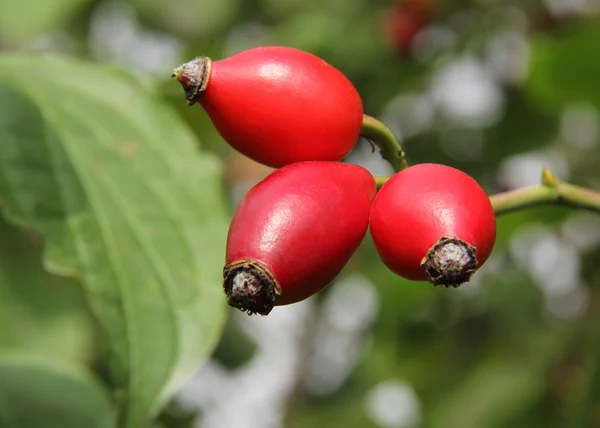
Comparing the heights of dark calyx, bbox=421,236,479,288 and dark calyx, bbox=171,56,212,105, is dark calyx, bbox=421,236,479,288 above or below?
below

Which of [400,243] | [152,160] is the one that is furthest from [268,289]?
[152,160]

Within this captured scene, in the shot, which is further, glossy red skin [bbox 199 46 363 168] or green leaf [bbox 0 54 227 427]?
green leaf [bbox 0 54 227 427]

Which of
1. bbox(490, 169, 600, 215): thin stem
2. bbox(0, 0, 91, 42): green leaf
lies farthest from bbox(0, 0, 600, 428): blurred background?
bbox(490, 169, 600, 215): thin stem

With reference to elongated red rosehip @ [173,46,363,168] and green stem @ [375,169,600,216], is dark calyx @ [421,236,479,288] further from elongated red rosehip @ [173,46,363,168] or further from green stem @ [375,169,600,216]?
green stem @ [375,169,600,216]

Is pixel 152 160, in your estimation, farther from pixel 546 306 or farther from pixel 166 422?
pixel 546 306

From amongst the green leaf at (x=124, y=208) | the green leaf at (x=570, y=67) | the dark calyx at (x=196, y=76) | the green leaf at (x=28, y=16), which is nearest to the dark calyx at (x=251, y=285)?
the dark calyx at (x=196, y=76)

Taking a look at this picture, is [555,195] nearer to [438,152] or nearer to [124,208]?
[124,208]
